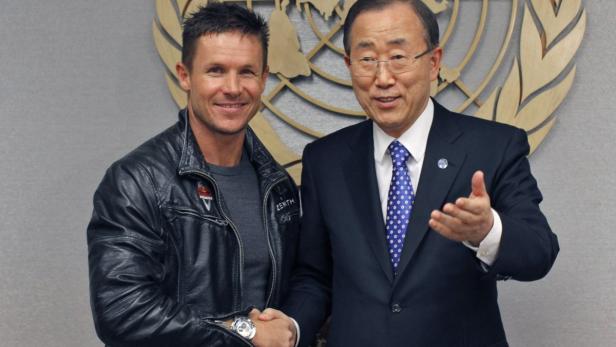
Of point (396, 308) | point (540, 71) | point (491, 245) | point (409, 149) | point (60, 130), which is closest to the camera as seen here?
point (491, 245)

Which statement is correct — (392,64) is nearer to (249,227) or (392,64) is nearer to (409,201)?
(409,201)

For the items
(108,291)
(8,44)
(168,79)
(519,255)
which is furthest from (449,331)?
(8,44)

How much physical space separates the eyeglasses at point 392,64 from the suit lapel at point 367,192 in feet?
0.67

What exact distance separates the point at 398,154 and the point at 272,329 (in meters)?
0.52

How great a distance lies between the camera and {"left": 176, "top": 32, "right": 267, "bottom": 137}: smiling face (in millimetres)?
1896

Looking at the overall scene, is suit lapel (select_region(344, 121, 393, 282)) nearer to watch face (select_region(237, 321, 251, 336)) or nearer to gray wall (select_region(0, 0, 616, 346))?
watch face (select_region(237, 321, 251, 336))

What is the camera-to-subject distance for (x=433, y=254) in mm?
1825

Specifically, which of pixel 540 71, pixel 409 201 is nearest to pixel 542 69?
pixel 540 71

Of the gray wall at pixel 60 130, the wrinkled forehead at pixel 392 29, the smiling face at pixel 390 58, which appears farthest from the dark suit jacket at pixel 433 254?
the gray wall at pixel 60 130

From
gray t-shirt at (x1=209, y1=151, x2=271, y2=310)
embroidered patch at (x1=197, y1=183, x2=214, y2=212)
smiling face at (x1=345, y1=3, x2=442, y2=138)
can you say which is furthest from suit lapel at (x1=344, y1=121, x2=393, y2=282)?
embroidered patch at (x1=197, y1=183, x2=214, y2=212)

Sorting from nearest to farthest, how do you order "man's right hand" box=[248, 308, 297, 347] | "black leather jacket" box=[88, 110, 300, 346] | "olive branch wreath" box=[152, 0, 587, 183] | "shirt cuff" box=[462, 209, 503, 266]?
"shirt cuff" box=[462, 209, 503, 266], "black leather jacket" box=[88, 110, 300, 346], "man's right hand" box=[248, 308, 297, 347], "olive branch wreath" box=[152, 0, 587, 183]

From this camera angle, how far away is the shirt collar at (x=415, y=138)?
1928mm

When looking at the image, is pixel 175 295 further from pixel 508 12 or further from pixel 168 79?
pixel 508 12

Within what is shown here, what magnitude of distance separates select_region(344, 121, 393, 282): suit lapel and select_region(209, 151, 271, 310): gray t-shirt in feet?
0.79
